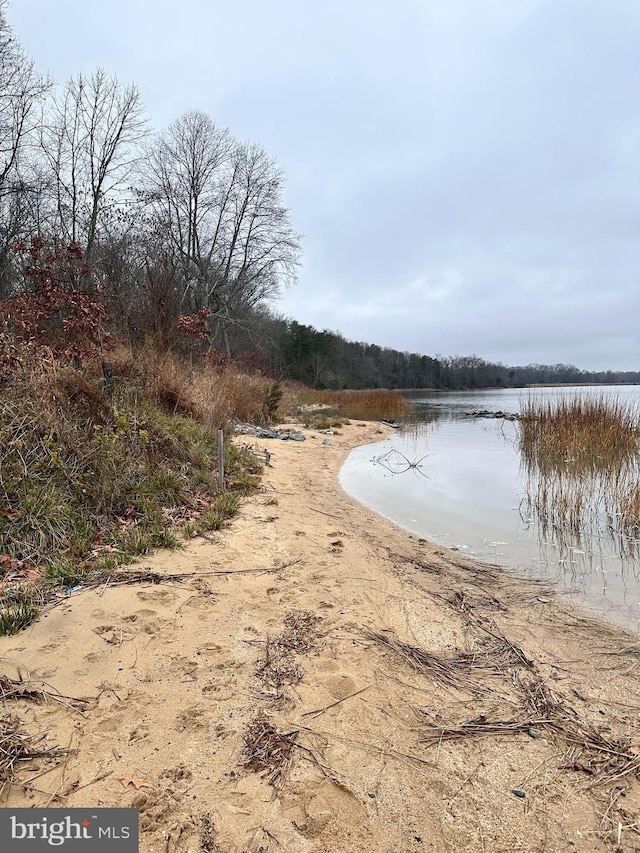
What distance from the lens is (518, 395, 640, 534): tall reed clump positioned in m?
6.03

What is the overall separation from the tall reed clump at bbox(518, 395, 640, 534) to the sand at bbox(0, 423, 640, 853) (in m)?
2.93

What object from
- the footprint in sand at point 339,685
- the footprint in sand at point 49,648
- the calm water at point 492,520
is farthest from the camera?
the calm water at point 492,520

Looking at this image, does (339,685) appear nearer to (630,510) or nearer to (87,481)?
(87,481)

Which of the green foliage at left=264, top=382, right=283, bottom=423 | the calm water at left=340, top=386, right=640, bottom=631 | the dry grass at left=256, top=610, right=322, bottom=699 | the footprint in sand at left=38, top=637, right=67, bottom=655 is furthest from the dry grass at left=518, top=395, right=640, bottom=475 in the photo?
the footprint in sand at left=38, top=637, right=67, bottom=655

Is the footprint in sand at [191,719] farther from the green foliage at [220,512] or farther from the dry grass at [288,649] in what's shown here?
the green foliage at [220,512]

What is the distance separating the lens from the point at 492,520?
6145 millimetres

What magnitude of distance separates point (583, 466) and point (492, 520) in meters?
3.64

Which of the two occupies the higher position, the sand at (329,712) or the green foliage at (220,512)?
the green foliage at (220,512)

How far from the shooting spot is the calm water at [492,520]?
4133mm

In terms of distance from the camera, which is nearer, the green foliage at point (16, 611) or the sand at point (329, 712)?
the sand at point (329, 712)

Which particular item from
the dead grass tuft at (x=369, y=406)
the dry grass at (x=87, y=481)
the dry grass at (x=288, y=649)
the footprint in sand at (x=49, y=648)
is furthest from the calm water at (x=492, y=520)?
the dead grass tuft at (x=369, y=406)

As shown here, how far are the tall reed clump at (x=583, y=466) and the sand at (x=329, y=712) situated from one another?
2932 millimetres

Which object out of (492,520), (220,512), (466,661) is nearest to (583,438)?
(492,520)

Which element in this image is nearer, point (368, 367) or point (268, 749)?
point (268, 749)
